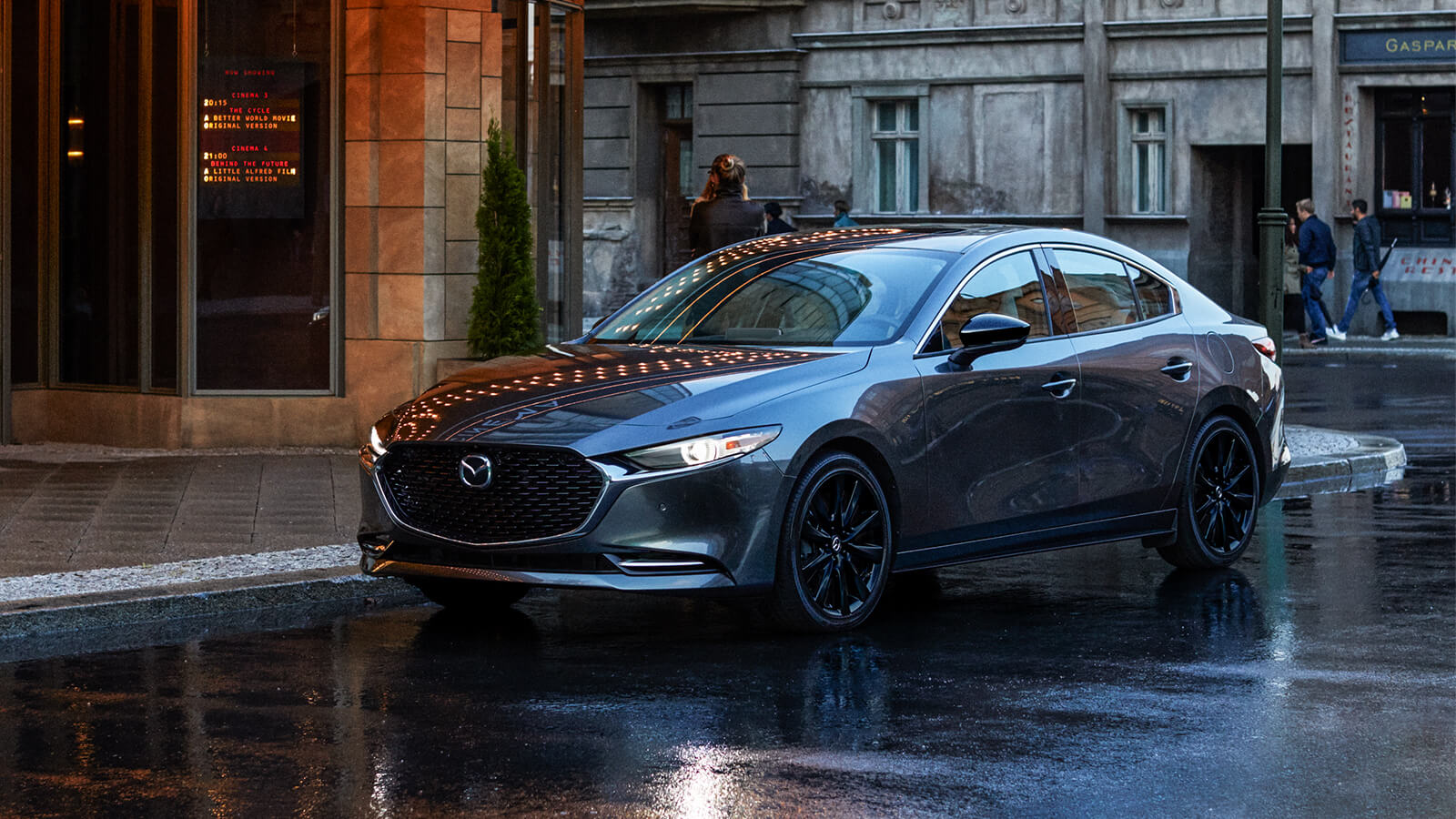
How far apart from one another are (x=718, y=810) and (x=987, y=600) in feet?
12.8

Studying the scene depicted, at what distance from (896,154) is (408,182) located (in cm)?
2025

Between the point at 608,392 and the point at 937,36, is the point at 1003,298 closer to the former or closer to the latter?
the point at 608,392

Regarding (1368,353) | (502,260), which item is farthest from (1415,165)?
(502,260)

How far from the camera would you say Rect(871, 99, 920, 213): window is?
34094 mm

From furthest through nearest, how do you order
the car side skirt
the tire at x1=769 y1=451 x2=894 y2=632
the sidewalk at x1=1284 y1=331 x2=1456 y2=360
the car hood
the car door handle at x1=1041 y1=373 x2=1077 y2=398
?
the sidewalk at x1=1284 y1=331 x2=1456 y2=360 < the car door handle at x1=1041 y1=373 x2=1077 y2=398 < the car side skirt < the tire at x1=769 y1=451 x2=894 y2=632 < the car hood

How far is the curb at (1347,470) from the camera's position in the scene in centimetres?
1393

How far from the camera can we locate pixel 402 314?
48.7 feet

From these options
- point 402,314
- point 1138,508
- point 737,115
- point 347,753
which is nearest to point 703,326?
point 1138,508

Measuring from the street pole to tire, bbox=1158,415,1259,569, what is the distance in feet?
17.1

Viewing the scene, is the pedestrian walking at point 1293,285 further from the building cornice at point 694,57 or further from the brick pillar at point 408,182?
the brick pillar at point 408,182

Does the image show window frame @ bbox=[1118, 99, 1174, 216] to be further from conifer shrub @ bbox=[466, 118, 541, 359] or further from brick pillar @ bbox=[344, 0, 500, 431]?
conifer shrub @ bbox=[466, 118, 541, 359]

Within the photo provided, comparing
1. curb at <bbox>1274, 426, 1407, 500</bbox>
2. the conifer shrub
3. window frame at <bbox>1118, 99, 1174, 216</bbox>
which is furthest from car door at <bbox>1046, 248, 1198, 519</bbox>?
window frame at <bbox>1118, 99, 1174, 216</bbox>

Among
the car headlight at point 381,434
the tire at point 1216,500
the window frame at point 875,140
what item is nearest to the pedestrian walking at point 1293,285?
the window frame at point 875,140

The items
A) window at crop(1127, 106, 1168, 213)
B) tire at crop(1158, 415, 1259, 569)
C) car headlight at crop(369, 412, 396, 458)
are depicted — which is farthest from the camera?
window at crop(1127, 106, 1168, 213)
